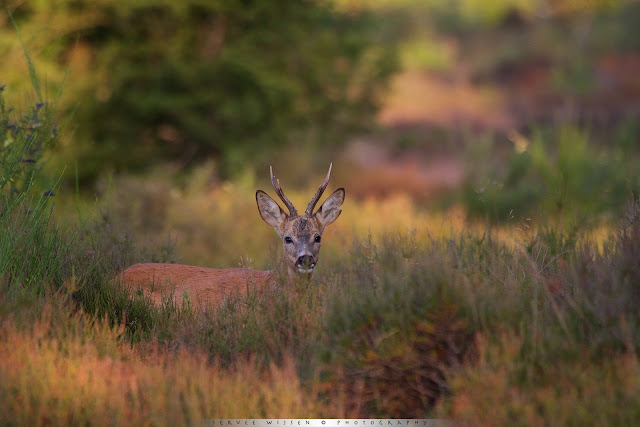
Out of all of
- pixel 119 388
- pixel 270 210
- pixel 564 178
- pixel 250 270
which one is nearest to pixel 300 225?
pixel 270 210

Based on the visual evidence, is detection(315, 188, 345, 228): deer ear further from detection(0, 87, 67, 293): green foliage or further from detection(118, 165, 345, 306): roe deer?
detection(0, 87, 67, 293): green foliage

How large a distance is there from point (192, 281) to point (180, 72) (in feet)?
→ 37.6

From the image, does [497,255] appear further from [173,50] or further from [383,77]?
[383,77]

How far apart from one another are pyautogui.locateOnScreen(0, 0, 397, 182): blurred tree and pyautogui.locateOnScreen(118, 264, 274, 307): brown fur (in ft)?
35.4

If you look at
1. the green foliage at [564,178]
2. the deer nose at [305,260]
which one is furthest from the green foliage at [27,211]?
the green foliage at [564,178]

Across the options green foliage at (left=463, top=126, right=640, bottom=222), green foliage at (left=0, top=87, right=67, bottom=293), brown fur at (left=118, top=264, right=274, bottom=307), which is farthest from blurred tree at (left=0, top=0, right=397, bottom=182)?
brown fur at (left=118, top=264, right=274, bottom=307)

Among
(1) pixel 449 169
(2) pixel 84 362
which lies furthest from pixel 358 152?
(2) pixel 84 362

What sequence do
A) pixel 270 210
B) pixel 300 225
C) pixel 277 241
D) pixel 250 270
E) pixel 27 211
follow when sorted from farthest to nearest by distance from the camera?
pixel 277 241 < pixel 270 210 < pixel 300 225 < pixel 250 270 < pixel 27 211

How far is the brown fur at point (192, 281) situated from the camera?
6906mm

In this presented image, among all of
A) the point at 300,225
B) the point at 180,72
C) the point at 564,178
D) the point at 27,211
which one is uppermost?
the point at 180,72

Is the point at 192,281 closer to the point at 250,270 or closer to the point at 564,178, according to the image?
the point at 250,270

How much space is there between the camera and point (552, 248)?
7.14 metres

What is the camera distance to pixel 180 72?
707 inches

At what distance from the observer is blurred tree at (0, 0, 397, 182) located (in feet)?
59.1
